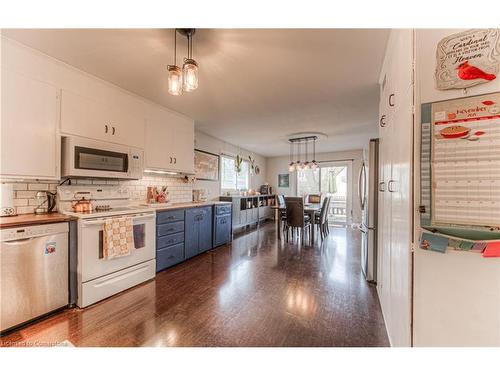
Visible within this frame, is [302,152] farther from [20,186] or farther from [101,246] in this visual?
[20,186]

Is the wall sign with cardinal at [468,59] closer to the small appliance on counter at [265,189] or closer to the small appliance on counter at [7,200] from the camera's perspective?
the small appliance on counter at [7,200]

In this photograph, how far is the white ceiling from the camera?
170 cm

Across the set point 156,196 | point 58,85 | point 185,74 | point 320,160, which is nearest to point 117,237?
point 156,196

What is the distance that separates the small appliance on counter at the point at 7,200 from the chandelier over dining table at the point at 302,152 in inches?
183

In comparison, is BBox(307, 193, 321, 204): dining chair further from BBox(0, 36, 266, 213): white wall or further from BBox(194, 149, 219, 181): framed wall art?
BBox(0, 36, 266, 213): white wall

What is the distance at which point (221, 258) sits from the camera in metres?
3.39

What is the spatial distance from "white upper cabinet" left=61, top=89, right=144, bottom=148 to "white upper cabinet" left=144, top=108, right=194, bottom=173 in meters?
0.17

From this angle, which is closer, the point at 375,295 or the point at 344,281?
the point at 375,295

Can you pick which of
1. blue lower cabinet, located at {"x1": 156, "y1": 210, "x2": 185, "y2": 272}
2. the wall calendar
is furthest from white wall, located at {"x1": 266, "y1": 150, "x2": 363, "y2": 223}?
the wall calendar

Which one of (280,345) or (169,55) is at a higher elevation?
(169,55)
